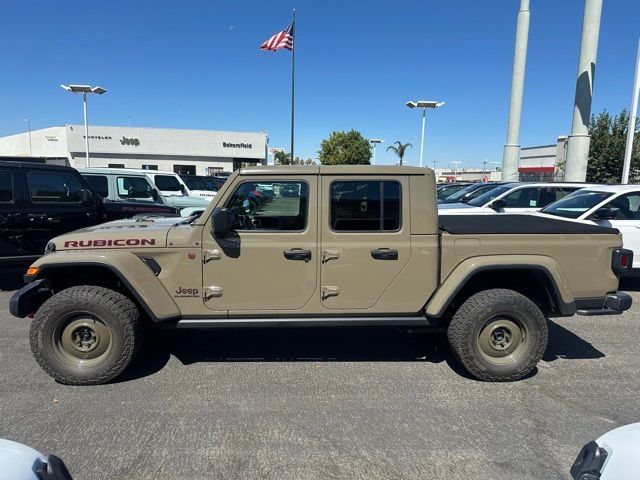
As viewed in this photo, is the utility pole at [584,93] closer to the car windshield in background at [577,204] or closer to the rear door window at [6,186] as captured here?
the car windshield in background at [577,204]

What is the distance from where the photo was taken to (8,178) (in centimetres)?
633

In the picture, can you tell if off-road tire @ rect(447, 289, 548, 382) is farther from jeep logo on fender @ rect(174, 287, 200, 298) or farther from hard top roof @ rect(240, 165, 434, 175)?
jeep logo on fender @ rect(174, 287, 200, 298)

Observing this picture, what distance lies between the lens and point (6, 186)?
6312mm

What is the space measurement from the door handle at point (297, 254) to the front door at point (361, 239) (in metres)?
0.13

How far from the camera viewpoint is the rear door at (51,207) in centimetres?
643

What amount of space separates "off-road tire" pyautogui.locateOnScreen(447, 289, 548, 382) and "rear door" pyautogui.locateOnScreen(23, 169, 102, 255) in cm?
589

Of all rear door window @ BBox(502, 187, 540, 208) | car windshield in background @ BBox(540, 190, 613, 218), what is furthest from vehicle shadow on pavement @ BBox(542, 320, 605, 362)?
rear door window @ BBox(502, 187, 540, 208)

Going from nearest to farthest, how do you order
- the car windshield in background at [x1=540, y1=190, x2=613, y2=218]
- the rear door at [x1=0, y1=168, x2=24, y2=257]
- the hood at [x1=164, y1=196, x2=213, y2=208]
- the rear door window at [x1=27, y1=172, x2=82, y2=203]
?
1. the rear door at [x1=0, y1=168, x2=24, y2=257]
2. the rear door window at [x1=27, y1=172, x2=82, y2=203]
3. the car windshield in background at [x1=540, y1=190, x2=613, y2=218]
4. the hood at [x1=164, y1=196, x2=213, y2=208]

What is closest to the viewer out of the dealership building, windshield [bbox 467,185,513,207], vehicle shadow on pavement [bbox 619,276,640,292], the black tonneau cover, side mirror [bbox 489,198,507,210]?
the black tonneau cover

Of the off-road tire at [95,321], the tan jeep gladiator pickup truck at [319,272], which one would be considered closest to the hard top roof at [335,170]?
the tan jeep gladiator pickup truck at [319,272]

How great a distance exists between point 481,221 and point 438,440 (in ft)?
8.01

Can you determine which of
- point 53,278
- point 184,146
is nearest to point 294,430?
point 53,278

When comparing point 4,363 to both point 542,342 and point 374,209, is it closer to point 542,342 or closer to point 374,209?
point 374,209

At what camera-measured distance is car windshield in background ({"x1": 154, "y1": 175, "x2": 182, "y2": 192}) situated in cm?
1250
